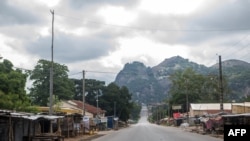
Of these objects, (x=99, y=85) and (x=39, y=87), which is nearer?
(x=39, y=87)

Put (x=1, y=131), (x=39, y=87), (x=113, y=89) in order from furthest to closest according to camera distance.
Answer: (x=113, y=89)
(x=39, y=87)
(x=1, y=131)

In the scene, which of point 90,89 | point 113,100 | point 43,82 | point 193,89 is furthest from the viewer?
point 193,89

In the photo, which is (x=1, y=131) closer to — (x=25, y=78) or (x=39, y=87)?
(x=25, y=78)

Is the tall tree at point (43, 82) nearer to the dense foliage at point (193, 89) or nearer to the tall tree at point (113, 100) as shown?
the tall tree at point (113, 100)

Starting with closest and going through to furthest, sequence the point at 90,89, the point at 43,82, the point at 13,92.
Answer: the point at 13,92
the point at 43,82
the point at 90,89

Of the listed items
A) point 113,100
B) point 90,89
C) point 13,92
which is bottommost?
point 113,100

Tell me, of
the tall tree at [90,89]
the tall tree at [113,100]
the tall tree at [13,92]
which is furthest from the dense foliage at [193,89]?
the tall tree at [13,92]

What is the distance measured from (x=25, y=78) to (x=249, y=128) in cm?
4791

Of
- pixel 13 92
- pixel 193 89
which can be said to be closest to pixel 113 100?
pixel 193 89

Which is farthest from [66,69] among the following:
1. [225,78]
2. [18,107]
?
[225,78]

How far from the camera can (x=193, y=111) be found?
110 metres

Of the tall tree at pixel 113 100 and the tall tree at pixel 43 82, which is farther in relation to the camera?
the tall tree at pixel 113 100

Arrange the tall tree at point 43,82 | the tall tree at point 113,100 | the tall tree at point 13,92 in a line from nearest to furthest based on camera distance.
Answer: the tall tree at point 13,92
the tall tree at point 43,82
the tall tree at point 113,100

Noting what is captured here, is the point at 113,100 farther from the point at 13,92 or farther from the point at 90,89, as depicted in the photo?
the point at 13,92
